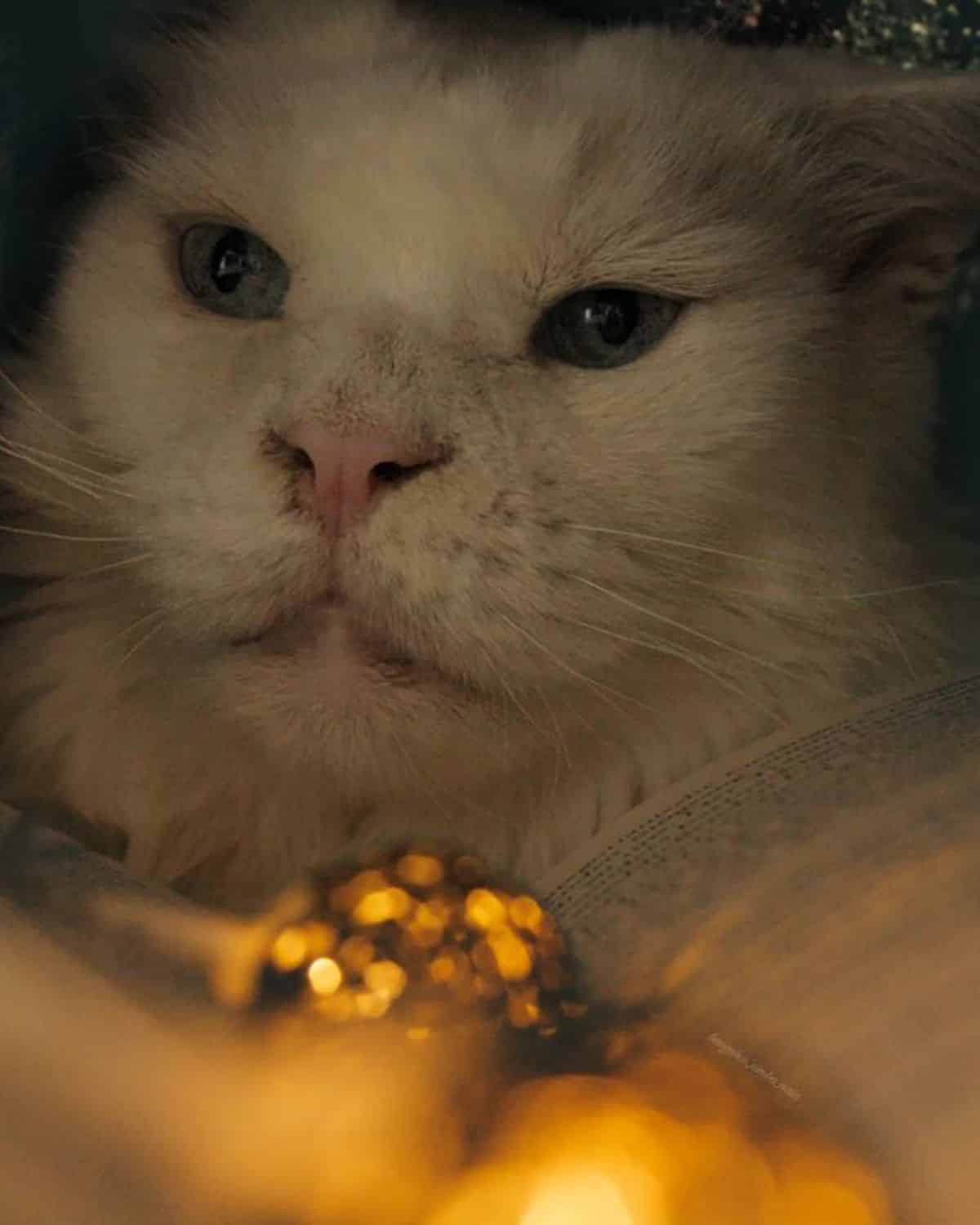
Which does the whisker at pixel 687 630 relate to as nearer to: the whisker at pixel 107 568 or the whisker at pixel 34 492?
the whisker at pixel 107 568

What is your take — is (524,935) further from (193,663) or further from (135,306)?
(135,306)

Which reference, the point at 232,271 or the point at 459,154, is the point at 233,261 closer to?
the point at 232,271

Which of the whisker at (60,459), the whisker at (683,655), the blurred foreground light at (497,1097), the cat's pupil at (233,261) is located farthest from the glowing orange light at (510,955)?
the cat's pupil at (233,261)

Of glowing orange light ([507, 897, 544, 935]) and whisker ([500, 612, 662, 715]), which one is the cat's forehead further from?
glowing orange light ([507, 897, 544, 935])

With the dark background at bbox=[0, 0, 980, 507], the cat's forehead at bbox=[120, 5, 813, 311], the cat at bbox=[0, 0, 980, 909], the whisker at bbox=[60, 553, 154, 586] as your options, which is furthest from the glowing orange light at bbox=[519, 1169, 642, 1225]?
the dark background at bbox=[0, 0, 980, 507]

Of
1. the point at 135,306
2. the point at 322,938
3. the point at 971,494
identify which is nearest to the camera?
the point at 322,938

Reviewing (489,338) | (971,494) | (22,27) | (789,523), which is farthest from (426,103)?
(971,494)
